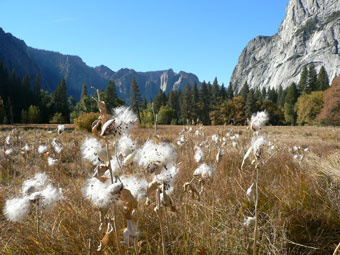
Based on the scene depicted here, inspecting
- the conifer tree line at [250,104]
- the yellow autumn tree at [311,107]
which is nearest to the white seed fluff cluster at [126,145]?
the conifer tree line at [250,104]

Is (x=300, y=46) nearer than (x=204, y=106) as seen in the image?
No

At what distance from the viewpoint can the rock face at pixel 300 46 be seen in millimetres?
100562

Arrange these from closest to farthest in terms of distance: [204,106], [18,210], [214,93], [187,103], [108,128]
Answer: [108,128] < [18,210] < [187,103] < [204,106] < [214,93]

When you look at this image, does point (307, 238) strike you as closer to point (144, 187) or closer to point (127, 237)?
Result: point (144, 187)

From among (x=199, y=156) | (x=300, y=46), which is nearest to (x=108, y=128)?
(x=199, y=156)

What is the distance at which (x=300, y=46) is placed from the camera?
115625 millimetres

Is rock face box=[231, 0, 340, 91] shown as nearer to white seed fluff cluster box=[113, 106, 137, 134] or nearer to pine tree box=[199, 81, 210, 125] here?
pine tree box=[199, 81, 210, 125]

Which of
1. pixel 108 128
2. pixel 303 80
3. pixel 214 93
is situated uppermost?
pixel 303 80

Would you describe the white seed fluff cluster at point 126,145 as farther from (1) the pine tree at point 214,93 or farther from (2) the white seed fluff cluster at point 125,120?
(1) the pine tree at point 214,93

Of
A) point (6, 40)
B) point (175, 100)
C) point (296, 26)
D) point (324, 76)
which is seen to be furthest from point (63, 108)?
point (6, 40)

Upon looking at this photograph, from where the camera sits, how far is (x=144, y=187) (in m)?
A: 1.48

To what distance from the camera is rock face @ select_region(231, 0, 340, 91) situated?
3959 inches

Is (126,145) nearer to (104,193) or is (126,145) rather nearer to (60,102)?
(104,193)

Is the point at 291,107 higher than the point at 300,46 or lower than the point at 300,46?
lower
